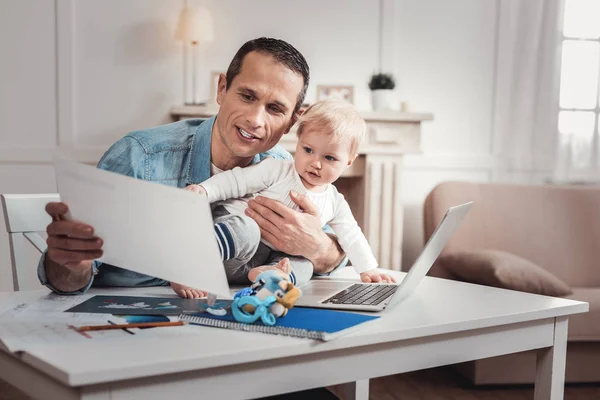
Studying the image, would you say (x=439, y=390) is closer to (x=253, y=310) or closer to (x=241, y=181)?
(x=241, y=181)

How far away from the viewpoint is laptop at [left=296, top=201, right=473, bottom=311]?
115 centimetres

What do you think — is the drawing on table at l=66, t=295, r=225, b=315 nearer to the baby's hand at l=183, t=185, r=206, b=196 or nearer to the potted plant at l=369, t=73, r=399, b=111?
the baby's hand at l=183, t=185, r=206, b=196

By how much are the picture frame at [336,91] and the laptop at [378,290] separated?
253 centimetres

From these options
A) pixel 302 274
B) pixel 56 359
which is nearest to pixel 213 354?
pixel 56 359

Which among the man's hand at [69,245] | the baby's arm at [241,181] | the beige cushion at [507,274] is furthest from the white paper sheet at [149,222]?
the beige cushion at [507,274]

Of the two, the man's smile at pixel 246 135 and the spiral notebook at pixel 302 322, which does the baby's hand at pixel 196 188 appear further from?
the spiral notebook at pixel 302 322

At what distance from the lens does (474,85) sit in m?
4.12

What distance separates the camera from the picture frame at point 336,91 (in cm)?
379

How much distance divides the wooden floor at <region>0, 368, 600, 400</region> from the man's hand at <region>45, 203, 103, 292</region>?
1.61 meters

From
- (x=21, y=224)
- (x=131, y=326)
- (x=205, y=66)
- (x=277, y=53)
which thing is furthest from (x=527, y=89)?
(x=131, y=326)

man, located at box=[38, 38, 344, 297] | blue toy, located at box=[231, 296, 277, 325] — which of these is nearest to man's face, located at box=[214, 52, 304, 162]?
man, located at box=[38, 38, 344, 297]

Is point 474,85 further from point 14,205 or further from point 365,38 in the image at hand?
point 14,205

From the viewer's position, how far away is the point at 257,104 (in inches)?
59.5

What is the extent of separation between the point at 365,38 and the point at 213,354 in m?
3.29
